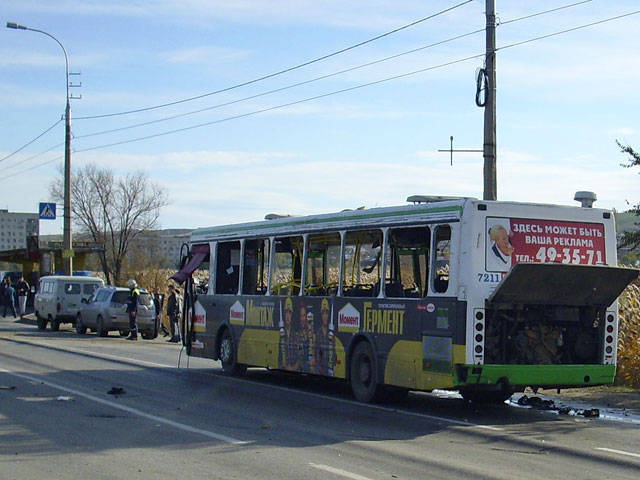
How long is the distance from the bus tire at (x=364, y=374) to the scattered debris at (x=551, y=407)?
2.36 meters

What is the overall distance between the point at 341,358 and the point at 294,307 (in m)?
1.67

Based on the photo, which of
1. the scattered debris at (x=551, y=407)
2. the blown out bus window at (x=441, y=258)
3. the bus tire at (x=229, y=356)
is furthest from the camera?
the bus tire at (x=229, y=356)

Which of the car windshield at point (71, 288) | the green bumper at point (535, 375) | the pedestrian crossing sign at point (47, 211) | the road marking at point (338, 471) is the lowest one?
the road marking at point (338, 471)

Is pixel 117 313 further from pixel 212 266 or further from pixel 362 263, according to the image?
pixel 362 263

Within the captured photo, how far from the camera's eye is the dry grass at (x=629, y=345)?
17.2m

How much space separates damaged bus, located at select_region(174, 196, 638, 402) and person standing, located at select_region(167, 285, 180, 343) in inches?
548

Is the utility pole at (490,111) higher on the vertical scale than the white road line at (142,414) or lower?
higher

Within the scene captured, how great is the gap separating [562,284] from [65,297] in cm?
2517

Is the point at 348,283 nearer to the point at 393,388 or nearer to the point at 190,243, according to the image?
the point at 393,388

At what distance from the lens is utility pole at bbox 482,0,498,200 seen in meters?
17.8

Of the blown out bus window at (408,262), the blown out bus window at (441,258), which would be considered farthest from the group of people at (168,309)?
the blown out bus window at (441,258)

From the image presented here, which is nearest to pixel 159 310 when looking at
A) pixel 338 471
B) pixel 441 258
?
pixel 441 258

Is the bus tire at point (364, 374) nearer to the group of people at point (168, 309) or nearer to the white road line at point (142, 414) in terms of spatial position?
the white road line at point (142, 414)

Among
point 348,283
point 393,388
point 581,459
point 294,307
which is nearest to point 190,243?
point 294,307
